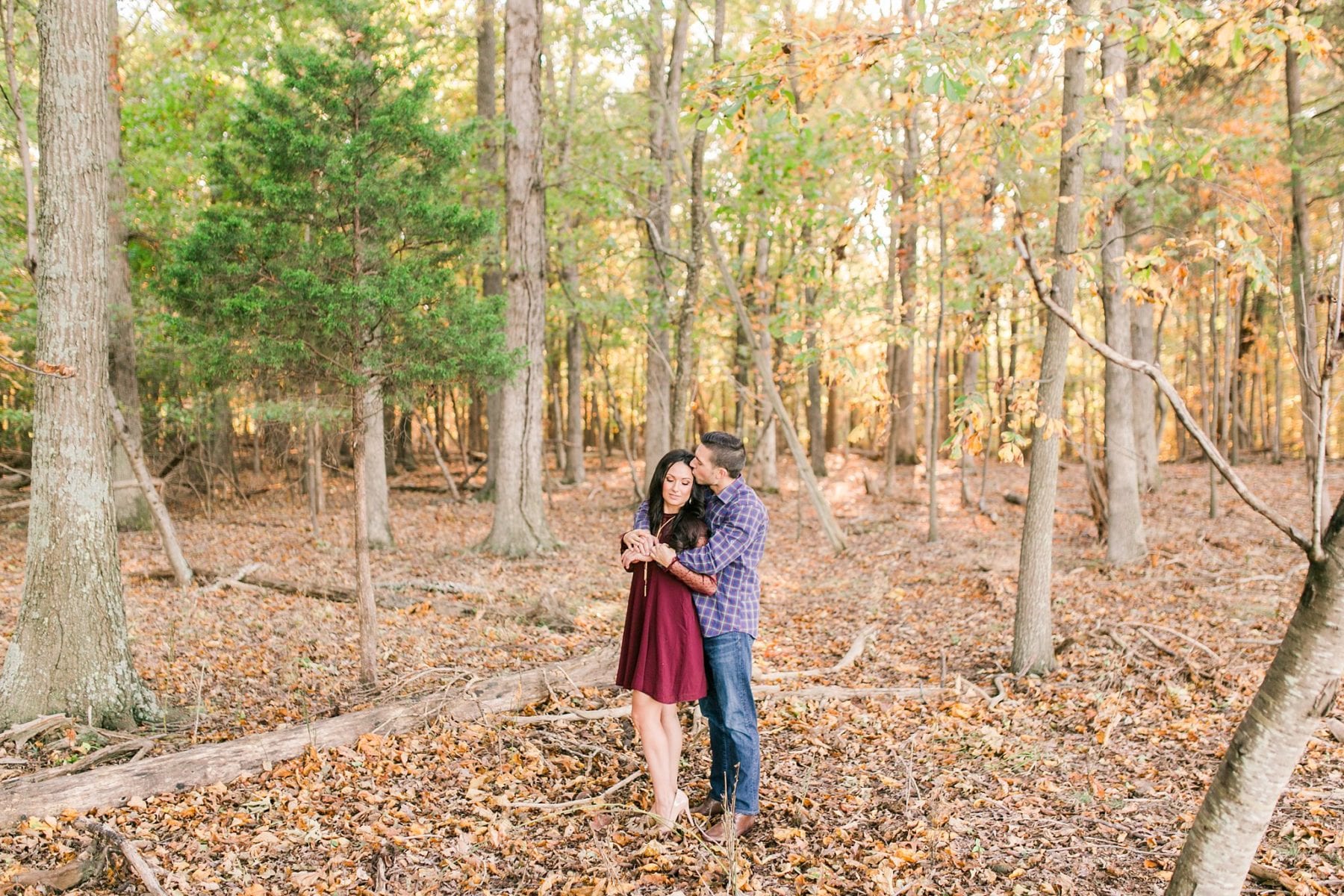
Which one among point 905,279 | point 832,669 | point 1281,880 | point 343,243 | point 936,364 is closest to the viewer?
point 1281,880

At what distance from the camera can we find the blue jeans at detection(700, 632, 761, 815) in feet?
13.6

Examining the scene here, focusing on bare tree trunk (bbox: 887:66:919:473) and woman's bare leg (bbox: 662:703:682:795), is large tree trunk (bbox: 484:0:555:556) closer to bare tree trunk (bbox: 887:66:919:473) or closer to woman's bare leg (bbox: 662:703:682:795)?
bare tree trunk (bbox: 887:66:919:473)

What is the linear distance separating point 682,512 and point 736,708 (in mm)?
1047

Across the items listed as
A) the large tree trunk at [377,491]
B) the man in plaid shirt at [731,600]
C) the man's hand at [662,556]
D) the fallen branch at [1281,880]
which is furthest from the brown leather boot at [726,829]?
the large tree trunk at [377,491]

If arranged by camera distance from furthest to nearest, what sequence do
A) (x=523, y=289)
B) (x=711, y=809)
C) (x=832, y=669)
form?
(x=523, y=289) < (x=832, y=669) < (x=711, y=809)

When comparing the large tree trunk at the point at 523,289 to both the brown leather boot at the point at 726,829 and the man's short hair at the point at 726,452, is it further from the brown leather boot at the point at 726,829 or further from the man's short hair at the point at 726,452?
the brown leather boot at the point at 726,829

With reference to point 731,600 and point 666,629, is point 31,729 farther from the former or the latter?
point 731,600

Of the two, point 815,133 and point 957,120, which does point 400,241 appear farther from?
point 815,133

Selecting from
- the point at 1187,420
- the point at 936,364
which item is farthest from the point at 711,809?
the point at 936,364

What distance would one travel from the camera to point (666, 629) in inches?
158

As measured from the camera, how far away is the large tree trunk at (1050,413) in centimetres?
600

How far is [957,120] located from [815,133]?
20.6ft

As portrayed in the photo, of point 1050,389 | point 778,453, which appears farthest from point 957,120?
point 778,453

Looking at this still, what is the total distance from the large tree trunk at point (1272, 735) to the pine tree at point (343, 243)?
5094 millimetres
